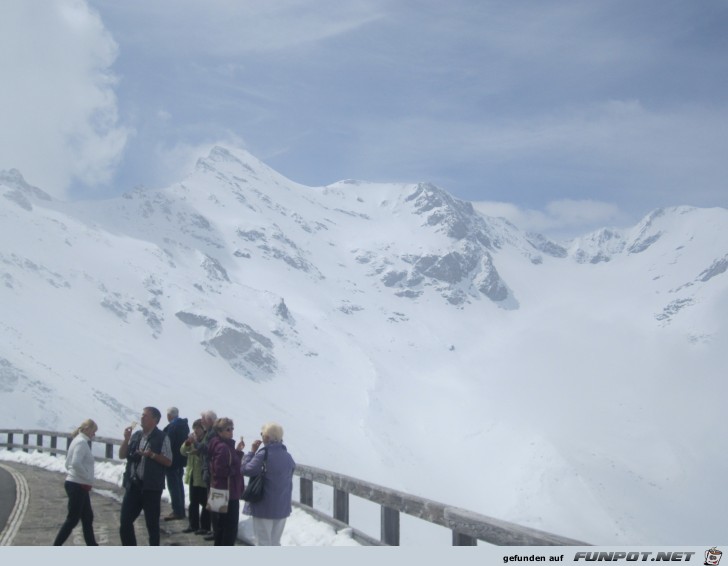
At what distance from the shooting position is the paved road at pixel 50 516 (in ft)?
36.3

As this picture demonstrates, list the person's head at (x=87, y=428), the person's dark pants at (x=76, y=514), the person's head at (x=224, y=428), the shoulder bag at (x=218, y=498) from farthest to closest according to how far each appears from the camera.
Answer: the person's head at (x=87, y=428) → the person's dark pants at (x=76, y=514) → the person's head at (x=224, y=428) → the shoulder bag at (x=218, y=498)

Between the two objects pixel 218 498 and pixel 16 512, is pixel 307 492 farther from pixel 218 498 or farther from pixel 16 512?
pixel 16 512

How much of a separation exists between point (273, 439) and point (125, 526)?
2.58 m

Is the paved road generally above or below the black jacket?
below

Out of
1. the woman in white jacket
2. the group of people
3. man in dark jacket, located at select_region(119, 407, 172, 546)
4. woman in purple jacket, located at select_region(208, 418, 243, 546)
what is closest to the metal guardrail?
the group of people

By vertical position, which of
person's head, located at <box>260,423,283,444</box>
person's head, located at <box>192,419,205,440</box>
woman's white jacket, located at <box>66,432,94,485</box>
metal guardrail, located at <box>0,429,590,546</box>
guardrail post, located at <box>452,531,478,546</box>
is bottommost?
guardrail post, located at <box>452,531,478,546</box>

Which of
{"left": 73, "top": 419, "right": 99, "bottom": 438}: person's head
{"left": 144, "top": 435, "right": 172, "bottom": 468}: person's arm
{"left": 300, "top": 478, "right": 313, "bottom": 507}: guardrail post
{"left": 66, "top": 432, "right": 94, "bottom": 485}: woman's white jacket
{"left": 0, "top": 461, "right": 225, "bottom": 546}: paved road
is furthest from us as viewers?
{"left": 300, "top": 478, "right": 313, "bottom": 507}: guardrail post

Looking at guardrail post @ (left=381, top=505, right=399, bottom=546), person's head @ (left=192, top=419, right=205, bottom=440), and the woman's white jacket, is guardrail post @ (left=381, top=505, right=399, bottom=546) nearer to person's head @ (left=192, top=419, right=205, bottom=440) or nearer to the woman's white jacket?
the woman's white jacket

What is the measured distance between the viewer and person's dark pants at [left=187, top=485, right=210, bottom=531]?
464 inches

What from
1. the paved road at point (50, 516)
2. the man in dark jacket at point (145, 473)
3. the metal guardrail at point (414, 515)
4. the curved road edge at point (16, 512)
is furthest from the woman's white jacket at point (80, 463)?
the metal guardrail at point (414, 515)

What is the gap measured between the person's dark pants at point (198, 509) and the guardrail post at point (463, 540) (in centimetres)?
558

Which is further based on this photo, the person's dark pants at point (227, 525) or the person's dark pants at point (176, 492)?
the person's dark pants at point (176, 492)

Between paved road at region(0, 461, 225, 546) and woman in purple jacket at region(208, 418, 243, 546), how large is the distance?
1.13 metres

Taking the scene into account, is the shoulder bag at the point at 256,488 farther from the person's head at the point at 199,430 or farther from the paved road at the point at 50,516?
the person's head at the point at 199,430
